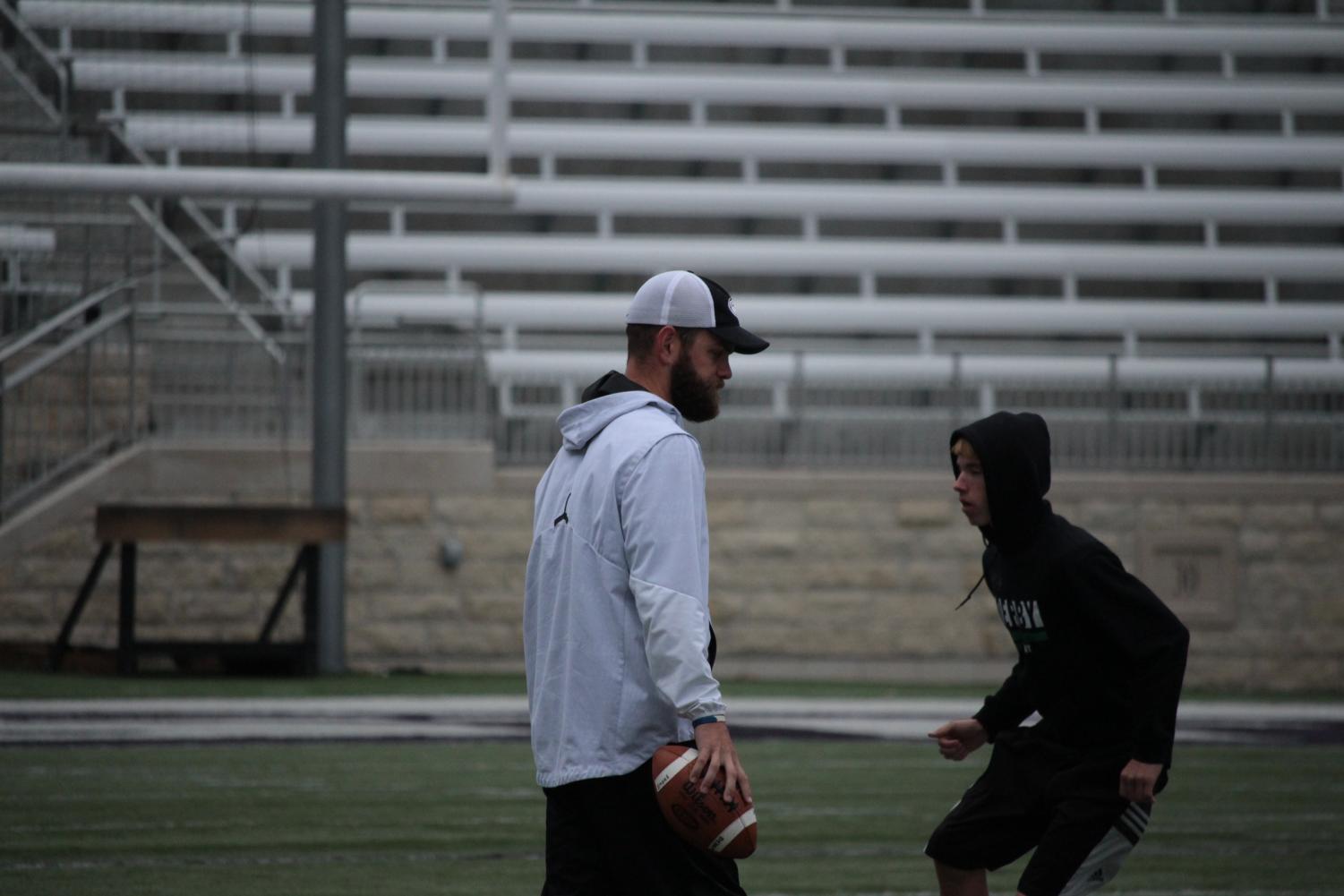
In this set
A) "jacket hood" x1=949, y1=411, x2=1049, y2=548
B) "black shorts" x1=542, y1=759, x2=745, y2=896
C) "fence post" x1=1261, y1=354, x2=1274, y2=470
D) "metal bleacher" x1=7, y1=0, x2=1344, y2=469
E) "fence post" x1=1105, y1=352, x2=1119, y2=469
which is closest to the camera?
"black shorts" x1=542, y1=759, x2=745, y2=896

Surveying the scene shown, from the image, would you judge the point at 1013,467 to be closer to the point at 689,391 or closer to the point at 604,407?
the point at 689,391

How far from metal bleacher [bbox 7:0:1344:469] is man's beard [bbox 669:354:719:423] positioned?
54.2 ft

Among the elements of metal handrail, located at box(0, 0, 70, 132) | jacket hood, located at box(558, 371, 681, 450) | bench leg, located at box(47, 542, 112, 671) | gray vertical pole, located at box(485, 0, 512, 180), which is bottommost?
bench leg, located at box(47, 542, 112, 671)

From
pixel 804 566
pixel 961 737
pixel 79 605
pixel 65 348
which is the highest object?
pixel 65 348

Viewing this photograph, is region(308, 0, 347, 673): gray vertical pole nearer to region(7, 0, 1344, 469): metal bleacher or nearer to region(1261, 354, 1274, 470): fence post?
region(7, 0, 1344, 469): metal bleacher

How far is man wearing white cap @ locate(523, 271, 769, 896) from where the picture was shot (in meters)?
3.90

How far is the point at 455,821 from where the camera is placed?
840 cm

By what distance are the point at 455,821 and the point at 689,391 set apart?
4593mm

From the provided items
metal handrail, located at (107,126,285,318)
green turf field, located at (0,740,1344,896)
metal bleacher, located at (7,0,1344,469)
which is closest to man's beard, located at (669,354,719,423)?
green turf field, located at (0,740,1344,896)

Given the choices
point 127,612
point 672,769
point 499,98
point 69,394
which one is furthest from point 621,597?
point 69,394

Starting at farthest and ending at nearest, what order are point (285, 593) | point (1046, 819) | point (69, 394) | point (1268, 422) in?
point (1268, 422)
point (69, 394)
point (285, 593)
point (1046, 819)

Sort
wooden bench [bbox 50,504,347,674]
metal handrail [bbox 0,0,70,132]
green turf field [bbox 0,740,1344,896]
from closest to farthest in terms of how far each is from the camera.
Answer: green turf field [bbox 0,740,1344,896] → wooden bench [bbox 50,504,347,674] → metal handrail [bbox 0,0,70,132]

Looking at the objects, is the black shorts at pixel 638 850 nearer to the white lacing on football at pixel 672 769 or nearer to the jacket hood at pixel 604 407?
the white lacing on football at pixel 672 769

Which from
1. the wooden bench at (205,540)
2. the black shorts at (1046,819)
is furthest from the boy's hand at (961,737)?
the wooden bench at (205,540)
